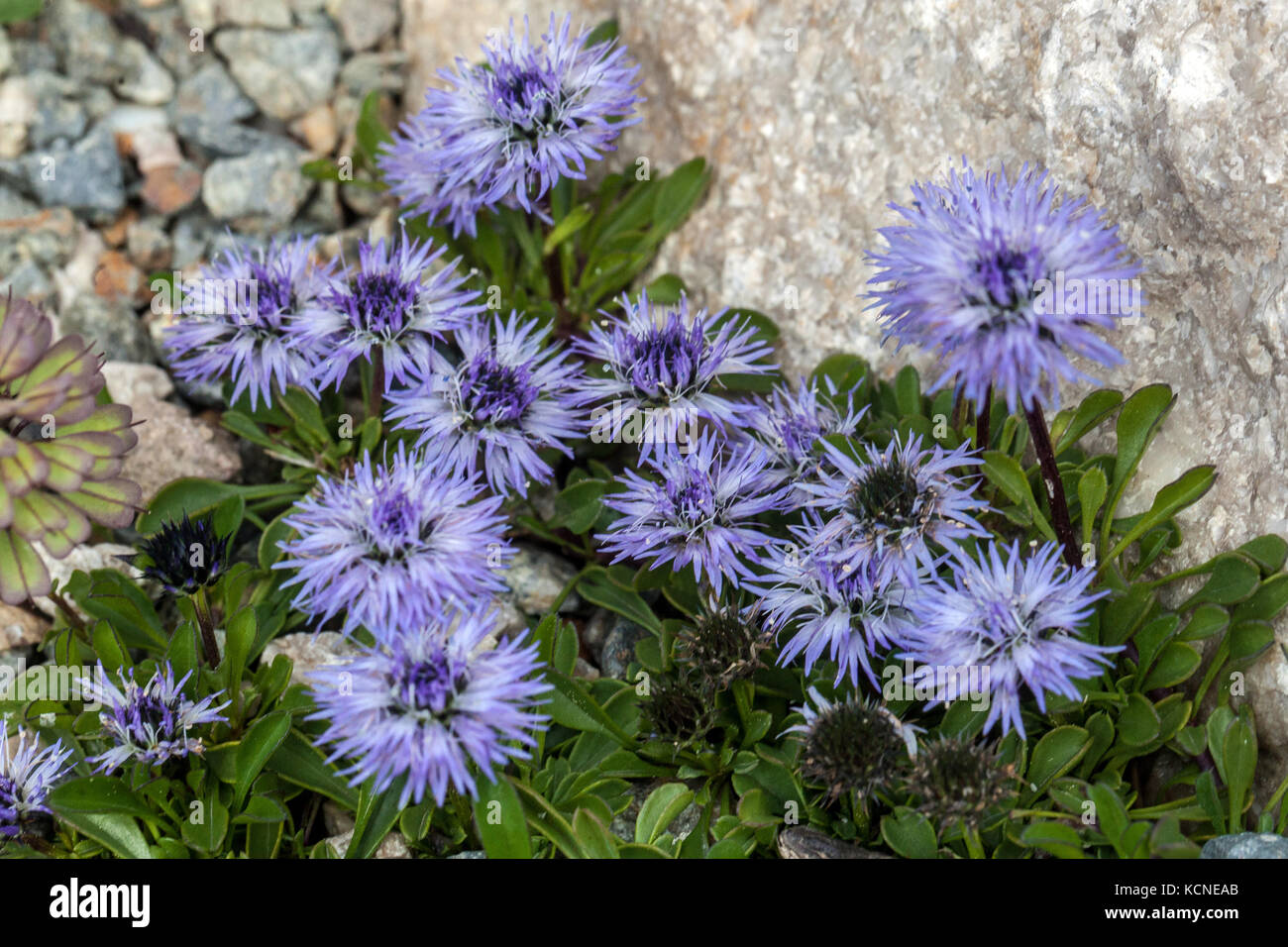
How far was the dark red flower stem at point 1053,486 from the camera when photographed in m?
3.58

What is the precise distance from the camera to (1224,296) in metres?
3.97

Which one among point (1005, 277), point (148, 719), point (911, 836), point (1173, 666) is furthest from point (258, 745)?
A: point (1173, 666)

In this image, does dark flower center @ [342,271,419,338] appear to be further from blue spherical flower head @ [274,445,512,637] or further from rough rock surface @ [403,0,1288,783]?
rough rock surface @ [403,0,1288,783]

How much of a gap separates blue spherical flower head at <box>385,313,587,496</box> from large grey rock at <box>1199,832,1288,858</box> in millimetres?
2176

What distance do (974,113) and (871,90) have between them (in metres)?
0.45

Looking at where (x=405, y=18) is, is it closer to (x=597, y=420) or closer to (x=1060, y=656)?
(x=597, y=420)

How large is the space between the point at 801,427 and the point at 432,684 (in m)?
1.61

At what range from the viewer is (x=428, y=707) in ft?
10.8

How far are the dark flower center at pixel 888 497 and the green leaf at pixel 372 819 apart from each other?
155 centimetres

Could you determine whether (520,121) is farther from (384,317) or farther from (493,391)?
(493,391)

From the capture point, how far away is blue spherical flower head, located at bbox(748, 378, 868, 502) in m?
4.18

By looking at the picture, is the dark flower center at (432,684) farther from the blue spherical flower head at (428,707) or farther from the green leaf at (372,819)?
the green leaf at (372,819)

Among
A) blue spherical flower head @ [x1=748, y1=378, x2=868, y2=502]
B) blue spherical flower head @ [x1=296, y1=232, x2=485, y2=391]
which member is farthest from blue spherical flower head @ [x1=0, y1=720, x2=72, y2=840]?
blue spherical flower head @ [x1=748, y1=378, x2=868, y2=502]

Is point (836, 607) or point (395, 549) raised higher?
point (395, 549)
